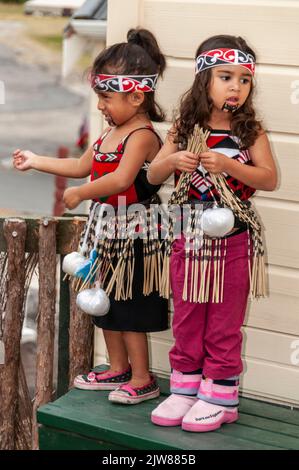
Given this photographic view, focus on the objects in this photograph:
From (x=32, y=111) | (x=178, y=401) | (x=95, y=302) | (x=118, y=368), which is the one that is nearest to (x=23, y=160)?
(x=95, y=302)

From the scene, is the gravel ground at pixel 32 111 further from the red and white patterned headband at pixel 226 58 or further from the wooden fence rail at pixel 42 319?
the red and white patterned headband at pixel 226 58

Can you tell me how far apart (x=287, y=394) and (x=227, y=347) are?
0.55 metres

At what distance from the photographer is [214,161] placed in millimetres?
3254

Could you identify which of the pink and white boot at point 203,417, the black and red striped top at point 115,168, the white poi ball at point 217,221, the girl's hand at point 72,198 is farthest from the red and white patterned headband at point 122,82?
the pink and white boot at point 203,417

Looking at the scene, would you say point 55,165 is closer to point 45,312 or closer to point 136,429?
point 45,312

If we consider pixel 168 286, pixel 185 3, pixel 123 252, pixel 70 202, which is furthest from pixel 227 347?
pixel 185 3

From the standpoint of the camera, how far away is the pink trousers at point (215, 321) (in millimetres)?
3467

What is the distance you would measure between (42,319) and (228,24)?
1.48 metres

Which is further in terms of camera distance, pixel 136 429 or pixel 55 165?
pixel 55 165

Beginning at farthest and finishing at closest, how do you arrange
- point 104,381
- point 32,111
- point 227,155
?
point 32,111 < point 104,381 < point 227,155

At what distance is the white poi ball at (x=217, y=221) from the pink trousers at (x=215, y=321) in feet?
0.47

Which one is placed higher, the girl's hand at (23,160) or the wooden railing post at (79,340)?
the girl's hand at (23,160)

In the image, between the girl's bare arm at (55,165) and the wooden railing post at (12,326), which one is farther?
the wooden railing post at (12,326)
